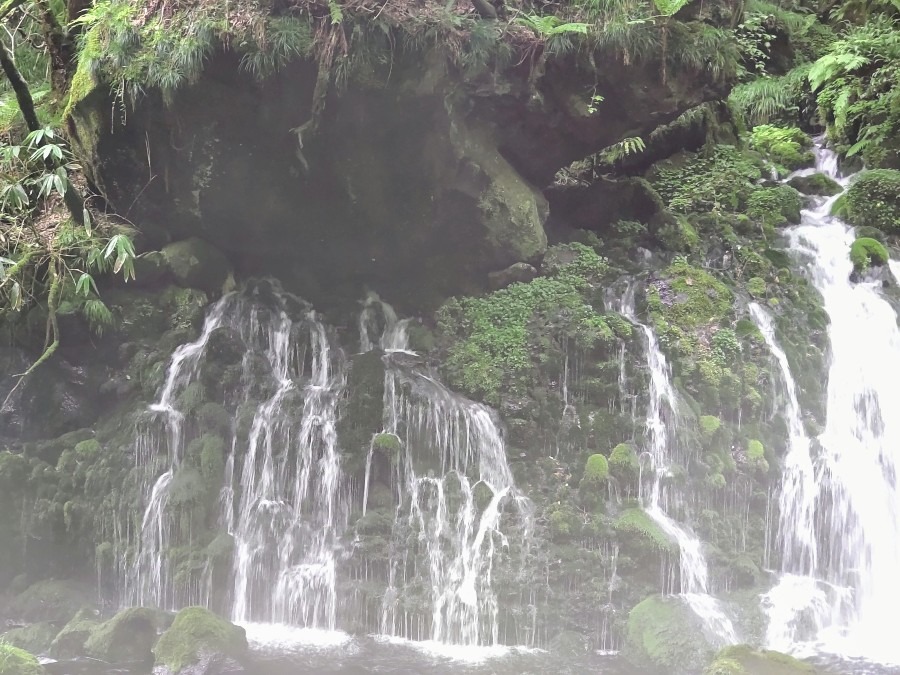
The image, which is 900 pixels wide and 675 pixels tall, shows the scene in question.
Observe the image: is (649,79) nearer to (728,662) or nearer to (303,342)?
(303,342)

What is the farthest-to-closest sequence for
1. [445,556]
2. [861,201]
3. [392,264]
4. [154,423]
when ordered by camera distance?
[861,201] < [392,264] < [154,423] < [445,556]

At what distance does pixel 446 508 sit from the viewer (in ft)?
26.9

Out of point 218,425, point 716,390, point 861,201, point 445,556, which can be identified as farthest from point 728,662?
point 861,201

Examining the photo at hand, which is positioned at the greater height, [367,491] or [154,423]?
[154,423]

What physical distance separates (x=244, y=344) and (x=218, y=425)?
1326 mm

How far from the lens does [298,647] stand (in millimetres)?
7242

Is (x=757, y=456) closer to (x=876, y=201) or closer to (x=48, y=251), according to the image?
(x=876, y=201)

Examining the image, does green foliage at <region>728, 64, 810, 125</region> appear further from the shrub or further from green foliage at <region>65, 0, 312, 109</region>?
green foliage at <region>65, 0, 312, 109</region>

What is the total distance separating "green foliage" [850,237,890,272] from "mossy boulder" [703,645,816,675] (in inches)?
274

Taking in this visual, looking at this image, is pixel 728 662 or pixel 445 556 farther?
pixel 445 556

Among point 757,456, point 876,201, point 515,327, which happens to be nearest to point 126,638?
point 515,327

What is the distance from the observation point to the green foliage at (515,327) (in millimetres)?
9195

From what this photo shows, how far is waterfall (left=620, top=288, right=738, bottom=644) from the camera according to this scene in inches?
291

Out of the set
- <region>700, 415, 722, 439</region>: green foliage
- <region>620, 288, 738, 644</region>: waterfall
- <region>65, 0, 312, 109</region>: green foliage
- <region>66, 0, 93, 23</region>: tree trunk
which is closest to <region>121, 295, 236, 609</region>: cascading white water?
<region>65, 0, 312, 109</region>: green foliage
